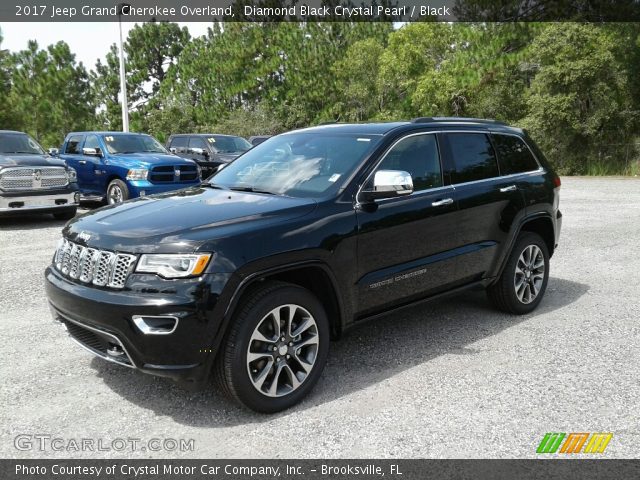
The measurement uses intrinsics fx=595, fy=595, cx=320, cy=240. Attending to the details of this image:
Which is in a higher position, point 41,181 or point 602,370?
point 41,181

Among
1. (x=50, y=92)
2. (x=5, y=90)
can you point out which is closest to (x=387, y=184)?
(x=5, y=90)

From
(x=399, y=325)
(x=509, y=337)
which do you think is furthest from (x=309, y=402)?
(x=509, y=337)

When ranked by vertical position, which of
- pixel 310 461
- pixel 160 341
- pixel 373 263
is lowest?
pixel 310 461

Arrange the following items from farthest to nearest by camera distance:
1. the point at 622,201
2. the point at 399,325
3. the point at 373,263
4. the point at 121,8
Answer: the point at 121,8
the point at 622,201
the point at 399,325
the point at 373,263

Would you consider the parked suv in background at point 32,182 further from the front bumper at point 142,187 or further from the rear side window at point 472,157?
the rear side window at point 472,157

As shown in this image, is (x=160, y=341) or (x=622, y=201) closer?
(x=160, y=341)

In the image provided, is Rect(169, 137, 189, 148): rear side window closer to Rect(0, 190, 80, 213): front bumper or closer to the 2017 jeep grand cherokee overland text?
Rect(0, 190, 80, 213): front bumper

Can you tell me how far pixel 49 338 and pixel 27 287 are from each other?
204 cm

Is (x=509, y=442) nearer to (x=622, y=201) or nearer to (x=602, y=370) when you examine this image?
(x=602, y=370)

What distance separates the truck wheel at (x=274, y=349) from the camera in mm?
3516

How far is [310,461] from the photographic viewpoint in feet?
10.6

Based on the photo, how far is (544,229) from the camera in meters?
5.99

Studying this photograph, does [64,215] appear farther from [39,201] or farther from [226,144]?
[226,144]

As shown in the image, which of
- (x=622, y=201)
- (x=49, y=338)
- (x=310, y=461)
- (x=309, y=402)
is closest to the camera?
(x=310, y=461)
